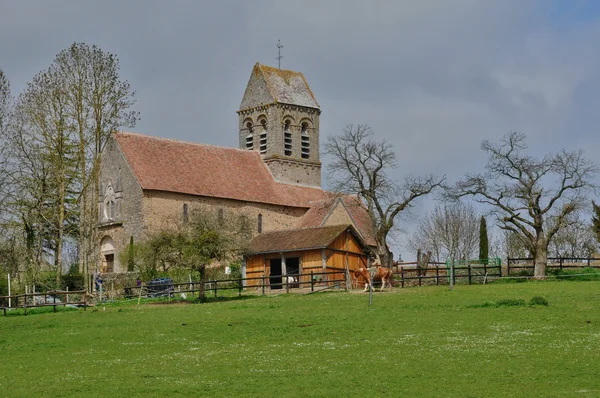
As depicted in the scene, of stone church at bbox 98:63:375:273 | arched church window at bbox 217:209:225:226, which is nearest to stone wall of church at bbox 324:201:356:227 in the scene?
stone church at bbox 98:63:375:273

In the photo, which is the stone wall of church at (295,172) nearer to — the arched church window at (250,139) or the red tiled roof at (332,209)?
the arched church window at (250,139)

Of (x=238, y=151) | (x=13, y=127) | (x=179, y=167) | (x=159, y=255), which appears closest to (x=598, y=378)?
(x=159, y=255)

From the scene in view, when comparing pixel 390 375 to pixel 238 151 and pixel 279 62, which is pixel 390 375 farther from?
pixel 279 62

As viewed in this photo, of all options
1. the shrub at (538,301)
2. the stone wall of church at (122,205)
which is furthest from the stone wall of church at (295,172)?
the shrub at (538,301)

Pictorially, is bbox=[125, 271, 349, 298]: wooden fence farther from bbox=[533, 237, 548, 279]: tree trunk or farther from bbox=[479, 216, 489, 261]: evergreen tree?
bbox=[479, 216, 489, 261]: evergreen tree

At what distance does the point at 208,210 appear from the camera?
66.4m

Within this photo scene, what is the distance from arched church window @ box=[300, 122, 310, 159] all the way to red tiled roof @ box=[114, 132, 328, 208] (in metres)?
4.74

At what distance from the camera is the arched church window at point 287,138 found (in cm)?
8125

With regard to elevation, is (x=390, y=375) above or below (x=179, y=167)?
below

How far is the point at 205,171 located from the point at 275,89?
1451 cm

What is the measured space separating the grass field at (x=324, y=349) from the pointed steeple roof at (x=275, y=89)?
45.3 m

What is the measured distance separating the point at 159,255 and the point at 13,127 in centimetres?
1393

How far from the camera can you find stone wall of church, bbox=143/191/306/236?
213ft

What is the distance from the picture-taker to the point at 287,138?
81750 millimetres
